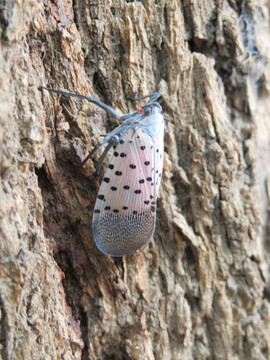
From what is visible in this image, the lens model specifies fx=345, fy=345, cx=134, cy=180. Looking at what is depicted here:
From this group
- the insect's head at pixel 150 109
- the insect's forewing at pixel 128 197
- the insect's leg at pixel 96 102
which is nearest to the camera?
the insect's leg at pixel 96 102

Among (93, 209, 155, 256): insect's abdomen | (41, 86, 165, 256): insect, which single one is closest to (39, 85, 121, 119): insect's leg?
(41, 86, 165, 256): insect

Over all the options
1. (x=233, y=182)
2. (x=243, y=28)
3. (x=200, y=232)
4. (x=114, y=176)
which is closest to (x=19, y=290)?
(x=114, y=176)

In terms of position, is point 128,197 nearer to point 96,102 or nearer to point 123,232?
point 123,232

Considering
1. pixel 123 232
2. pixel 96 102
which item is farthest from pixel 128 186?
pixel 96 102

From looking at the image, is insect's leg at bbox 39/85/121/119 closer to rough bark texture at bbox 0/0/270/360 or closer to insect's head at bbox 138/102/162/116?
rough bark texture at bbox 0/0/270/360

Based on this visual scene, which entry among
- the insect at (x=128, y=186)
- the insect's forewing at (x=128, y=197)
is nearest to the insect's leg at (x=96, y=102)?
the insect at (x=128, y=186)

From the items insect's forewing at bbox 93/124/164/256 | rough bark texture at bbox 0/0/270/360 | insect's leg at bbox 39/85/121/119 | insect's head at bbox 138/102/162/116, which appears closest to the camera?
rough bark texture at bbox 0/0/270/360

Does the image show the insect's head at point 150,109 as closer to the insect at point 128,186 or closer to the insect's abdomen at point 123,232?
the insect at point 128,186
